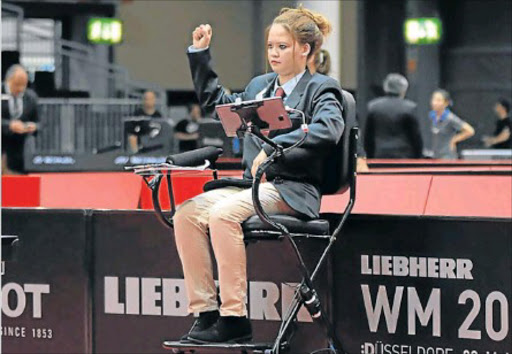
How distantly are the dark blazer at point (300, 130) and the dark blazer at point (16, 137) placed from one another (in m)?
9.39

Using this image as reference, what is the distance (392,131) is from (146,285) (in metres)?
6.04

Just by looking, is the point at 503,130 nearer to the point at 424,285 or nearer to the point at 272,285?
the point at 272,285

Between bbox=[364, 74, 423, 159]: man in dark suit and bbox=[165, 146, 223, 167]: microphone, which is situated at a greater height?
bbox=[165, 146, 223, 167]: microphone

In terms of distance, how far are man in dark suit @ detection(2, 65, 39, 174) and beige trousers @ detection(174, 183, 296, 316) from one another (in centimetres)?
954

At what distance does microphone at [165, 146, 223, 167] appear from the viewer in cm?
565

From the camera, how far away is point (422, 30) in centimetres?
2236

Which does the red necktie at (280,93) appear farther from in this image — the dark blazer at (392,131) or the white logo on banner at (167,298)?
the dark blazer at (392,131)

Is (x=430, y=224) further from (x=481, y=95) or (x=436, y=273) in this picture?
(x=481, y=95)

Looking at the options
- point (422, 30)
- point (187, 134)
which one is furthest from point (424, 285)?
point (422, 30)

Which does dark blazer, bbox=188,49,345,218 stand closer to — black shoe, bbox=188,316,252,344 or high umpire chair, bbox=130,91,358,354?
high umpire chair, bbox=130,91,358,354

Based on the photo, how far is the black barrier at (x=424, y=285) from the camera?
5727mm

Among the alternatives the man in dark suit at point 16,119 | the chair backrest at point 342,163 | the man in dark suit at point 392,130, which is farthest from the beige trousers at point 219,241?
the man in dark suit at point 16,119

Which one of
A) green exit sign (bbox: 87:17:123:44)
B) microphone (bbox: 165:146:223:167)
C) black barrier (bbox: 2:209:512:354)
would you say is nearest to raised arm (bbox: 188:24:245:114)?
microphone (bbox: 165:146:223:167)

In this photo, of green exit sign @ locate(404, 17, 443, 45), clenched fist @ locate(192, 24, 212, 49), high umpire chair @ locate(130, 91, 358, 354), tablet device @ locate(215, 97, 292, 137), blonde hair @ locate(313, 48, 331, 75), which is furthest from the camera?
green exit sign @ locate(404, 17, 443, 45)
